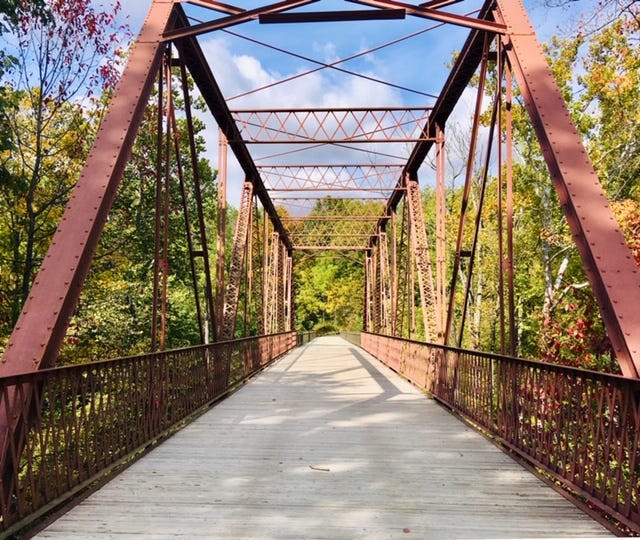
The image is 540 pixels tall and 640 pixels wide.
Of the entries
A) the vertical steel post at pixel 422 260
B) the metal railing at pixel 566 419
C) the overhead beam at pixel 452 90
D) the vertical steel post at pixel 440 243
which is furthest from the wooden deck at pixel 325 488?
the overhead beam at pixel 452 90

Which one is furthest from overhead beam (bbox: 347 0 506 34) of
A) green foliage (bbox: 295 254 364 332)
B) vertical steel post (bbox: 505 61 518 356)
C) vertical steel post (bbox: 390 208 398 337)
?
green foliage (bbox: 295 254 364 332)

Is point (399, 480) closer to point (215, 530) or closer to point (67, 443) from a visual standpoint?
point (215, 530)

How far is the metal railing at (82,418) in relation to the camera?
3285 millimetres

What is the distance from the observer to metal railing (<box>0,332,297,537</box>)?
3285mm

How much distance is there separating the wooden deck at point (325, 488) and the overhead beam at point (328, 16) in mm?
5005

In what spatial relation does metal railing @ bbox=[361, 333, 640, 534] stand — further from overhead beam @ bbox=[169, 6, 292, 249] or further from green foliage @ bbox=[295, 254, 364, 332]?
green foliage @ bbox=[295, 254, 364, 332]

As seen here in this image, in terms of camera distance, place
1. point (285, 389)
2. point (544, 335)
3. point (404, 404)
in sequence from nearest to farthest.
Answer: point (404, 404) → point (285, 389) → point (544, 335)

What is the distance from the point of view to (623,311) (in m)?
3.98

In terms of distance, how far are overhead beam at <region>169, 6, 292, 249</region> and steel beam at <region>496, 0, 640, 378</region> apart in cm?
446

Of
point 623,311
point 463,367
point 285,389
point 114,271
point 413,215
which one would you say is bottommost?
point 285,389

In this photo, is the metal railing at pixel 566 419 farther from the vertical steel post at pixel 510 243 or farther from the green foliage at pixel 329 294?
the green foliage at pixel 329 294

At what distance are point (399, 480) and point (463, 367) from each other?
339 centimetres

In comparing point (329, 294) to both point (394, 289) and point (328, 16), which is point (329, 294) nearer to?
point (394, 289)

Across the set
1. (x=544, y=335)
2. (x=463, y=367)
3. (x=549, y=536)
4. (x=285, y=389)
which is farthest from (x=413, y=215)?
(x=549, y=536)
